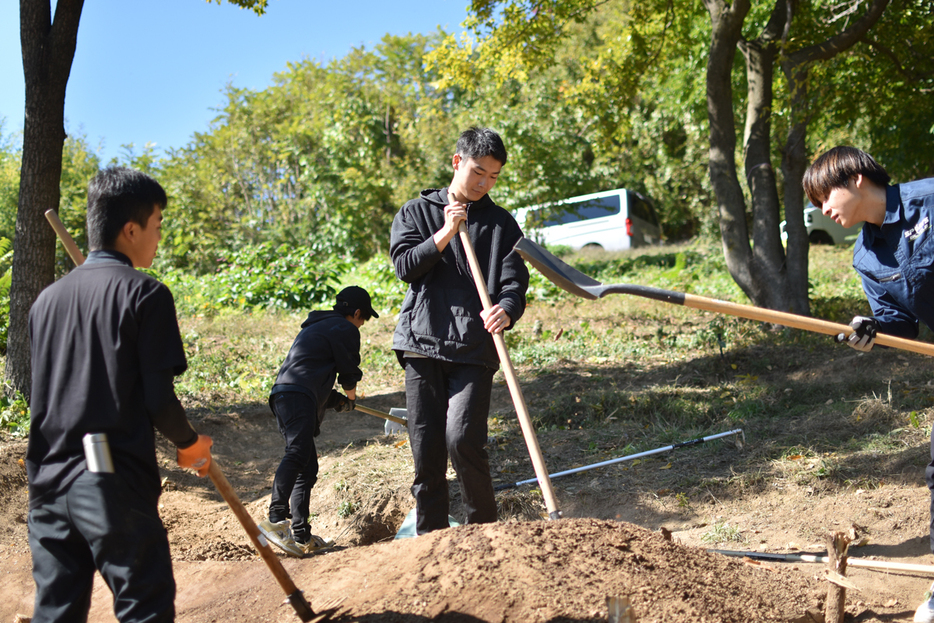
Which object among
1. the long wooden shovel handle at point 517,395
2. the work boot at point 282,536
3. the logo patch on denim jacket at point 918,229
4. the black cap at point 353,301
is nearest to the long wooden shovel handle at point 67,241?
the long wooden shovel handle at point 517,395

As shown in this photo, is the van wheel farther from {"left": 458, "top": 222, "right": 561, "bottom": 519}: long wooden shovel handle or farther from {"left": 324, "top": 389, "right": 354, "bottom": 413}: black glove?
{"left": 458, "top": 222, "right": 561, "bottom": 519}: long wooden shovel handle

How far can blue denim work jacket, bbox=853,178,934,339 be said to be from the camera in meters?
2.71

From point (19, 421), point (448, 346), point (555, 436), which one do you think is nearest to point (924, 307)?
point (448, 346)

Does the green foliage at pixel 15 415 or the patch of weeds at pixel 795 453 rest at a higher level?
the green foliage at pixel 15 415

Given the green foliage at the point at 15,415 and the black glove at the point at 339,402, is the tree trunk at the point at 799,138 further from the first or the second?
the green foliage at the point at 15,415

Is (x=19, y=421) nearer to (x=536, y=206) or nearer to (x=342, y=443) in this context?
(x=342, y=443)

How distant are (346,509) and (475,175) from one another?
265 cm

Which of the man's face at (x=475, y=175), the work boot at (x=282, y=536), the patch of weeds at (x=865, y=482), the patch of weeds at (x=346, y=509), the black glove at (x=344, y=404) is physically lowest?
the patch of weeds at (x=865, y=482)

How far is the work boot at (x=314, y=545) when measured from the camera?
156 inches

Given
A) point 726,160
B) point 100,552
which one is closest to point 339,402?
point 100,552

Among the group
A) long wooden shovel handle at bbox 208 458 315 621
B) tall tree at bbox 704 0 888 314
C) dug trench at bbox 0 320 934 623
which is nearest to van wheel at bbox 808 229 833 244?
tall tree at bbox 704 0 888 314

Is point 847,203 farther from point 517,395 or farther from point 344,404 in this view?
point 344,404

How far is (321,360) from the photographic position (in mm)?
4297

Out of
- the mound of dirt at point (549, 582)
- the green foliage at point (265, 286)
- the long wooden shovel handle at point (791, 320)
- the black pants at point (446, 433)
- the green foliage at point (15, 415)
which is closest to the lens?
the mound of dirt at point (549, 582)
